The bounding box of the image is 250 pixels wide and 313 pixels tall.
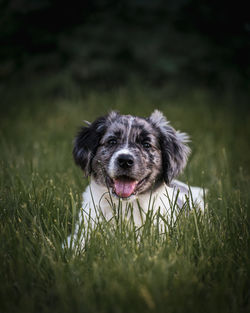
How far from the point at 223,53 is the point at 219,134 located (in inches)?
158

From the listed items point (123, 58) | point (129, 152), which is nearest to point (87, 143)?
point (129, 152)

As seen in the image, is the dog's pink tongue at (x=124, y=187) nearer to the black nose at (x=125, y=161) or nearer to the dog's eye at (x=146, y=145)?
the black nose at (x=125, y=161)

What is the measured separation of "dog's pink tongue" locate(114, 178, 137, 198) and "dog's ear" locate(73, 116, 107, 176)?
368 millimetres

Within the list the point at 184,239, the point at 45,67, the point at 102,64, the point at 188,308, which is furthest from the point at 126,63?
the point at 188,308

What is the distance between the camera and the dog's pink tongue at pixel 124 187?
2.94 metres

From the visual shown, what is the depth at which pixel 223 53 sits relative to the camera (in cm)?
1007

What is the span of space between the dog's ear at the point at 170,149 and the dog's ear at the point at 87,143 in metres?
0.50

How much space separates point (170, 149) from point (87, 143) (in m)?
0.77

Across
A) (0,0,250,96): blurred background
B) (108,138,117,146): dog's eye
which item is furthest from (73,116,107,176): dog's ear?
(0,0,250,96): blurred background

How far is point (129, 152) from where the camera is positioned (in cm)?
300

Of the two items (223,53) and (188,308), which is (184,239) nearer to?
(188,308)

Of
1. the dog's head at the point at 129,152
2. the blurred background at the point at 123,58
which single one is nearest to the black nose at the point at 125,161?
the dog's head at the point at 129,152

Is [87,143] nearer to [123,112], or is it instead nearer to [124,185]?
[124,185]

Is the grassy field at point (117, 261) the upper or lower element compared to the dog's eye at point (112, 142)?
lower
